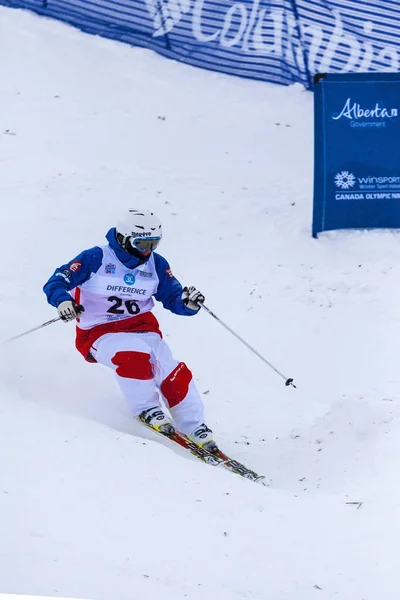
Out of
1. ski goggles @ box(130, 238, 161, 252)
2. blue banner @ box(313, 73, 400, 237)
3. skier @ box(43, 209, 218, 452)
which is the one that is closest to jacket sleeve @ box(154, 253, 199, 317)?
skier @ box(43, 209, 218, 452)

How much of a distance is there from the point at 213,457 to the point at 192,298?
1.06 m

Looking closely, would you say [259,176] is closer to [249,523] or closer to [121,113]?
[121,113]

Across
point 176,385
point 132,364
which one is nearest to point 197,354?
point 176,385

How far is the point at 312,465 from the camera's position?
19.9 feet

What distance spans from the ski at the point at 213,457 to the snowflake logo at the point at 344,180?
A: 3610mm

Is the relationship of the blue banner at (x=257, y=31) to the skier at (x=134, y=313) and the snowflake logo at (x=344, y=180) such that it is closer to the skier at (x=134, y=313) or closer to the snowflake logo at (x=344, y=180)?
the snowflake logo at (x=344, y=180)

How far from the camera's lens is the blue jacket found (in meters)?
6.13

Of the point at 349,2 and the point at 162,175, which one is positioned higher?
the point at 349,2

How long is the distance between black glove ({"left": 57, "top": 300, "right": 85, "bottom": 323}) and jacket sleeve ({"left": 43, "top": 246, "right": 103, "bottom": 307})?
61 millimetres

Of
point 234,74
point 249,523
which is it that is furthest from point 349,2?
point 249,523

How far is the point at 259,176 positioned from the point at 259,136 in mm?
850

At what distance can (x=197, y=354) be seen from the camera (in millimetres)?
7676

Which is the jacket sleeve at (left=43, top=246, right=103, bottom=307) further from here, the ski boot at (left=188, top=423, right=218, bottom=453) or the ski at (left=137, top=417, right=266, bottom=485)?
the ski boot at (left=188, top=423, right=218, bottom=453)

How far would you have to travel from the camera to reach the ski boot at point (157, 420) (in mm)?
5988
